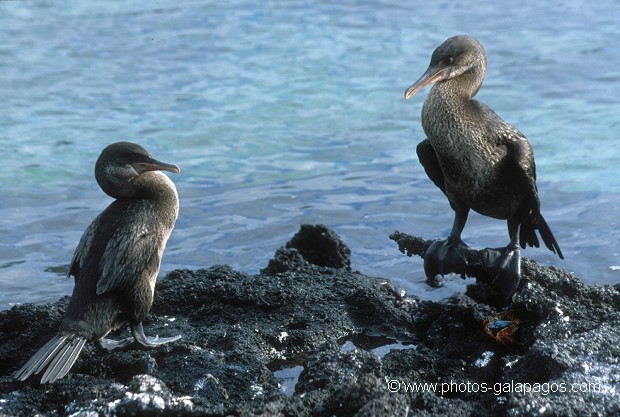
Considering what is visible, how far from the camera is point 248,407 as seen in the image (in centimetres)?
368

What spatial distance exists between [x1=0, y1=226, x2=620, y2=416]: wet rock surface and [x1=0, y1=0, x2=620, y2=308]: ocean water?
1068 millimetres

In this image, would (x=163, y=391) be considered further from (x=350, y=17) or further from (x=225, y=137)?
(x=350, y=17)

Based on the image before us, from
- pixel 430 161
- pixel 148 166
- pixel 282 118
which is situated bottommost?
pixel 282 118

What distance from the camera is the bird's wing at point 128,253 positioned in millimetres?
4609

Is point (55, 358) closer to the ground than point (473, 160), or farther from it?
closer to the ground

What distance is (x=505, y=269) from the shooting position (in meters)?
4.99

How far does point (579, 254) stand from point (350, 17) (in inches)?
267

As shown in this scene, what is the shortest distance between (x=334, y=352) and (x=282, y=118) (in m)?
6.29

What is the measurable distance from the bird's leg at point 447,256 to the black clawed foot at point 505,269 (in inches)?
5.6

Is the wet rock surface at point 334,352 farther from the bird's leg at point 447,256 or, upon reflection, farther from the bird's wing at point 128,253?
the bird's wing at point 128,253

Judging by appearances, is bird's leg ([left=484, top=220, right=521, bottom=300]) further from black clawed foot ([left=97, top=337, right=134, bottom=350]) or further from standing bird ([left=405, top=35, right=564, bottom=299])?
black clawed foot ([left=97, top=337, right=134, bottom=350])

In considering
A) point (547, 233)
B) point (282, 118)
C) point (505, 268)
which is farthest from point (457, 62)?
point (282, 118)

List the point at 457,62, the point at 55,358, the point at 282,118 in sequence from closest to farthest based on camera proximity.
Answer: the point at 55,358, the point at 457,62, the point at 282,118

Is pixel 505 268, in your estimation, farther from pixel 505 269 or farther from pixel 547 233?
pixel 547 233
